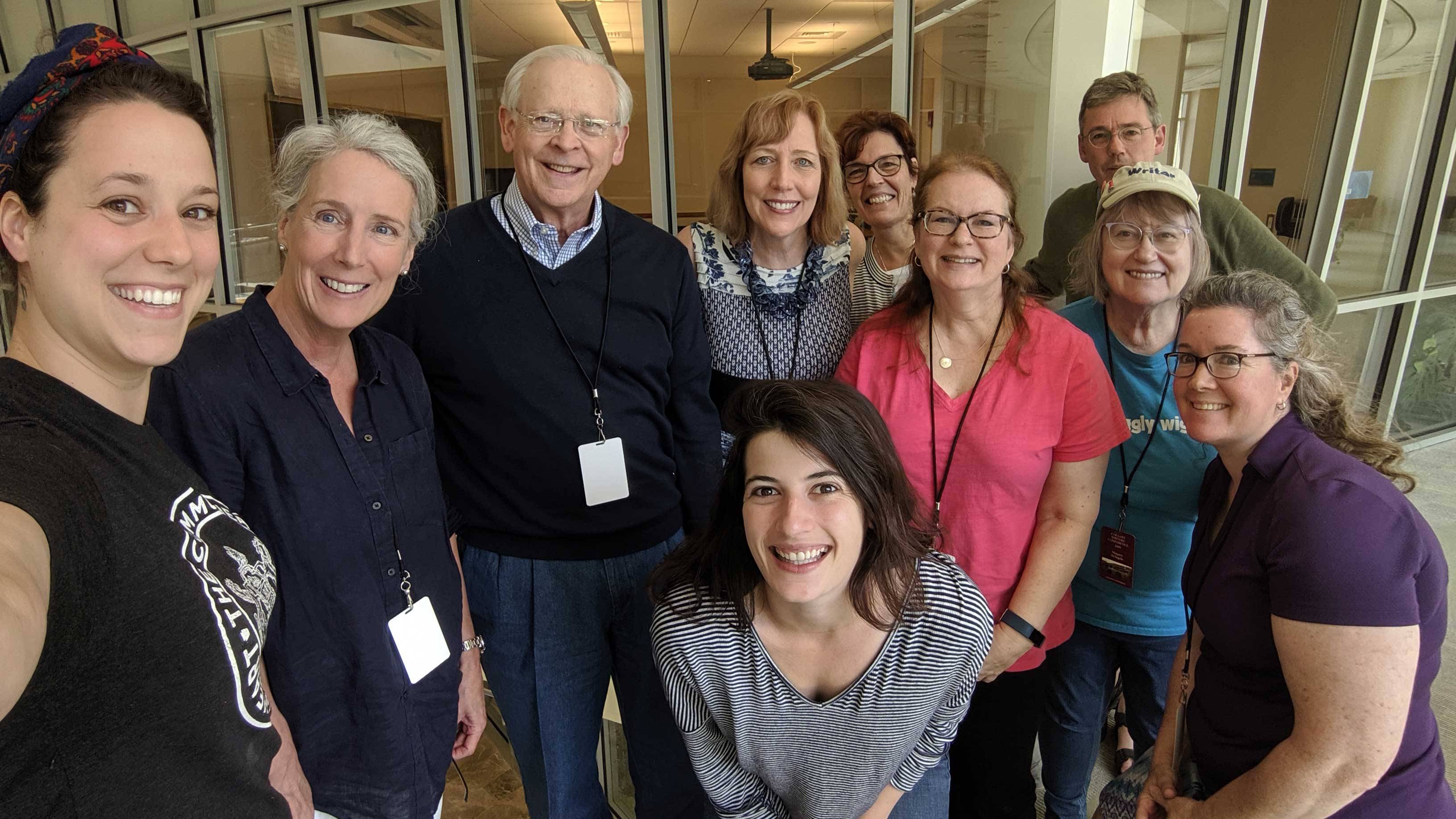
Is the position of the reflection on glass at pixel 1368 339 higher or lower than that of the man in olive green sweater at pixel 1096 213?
lower

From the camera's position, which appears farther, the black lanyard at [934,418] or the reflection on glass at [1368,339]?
the reflection on glass at [1368,339]

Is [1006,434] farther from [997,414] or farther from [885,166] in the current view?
[885,166]

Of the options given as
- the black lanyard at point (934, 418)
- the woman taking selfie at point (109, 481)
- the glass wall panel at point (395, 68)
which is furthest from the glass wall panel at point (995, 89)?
the woman taking selfie at point (109, 481)

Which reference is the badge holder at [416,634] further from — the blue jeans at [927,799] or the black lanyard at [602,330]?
the blue jeans at [927,799]

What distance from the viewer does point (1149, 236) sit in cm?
175

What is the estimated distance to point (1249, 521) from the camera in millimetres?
1318

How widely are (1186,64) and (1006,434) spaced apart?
2658mm

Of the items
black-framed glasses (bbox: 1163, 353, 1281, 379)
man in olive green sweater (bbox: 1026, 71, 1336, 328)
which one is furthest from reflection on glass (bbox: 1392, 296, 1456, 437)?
black-framed glasses (bbox: 1163, 353, 1281, 379)

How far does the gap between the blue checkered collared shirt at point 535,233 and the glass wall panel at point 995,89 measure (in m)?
2.11

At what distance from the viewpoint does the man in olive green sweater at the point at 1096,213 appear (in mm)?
2127

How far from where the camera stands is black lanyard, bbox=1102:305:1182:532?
1.78 metres

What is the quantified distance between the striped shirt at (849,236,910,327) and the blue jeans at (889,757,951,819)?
1091mm

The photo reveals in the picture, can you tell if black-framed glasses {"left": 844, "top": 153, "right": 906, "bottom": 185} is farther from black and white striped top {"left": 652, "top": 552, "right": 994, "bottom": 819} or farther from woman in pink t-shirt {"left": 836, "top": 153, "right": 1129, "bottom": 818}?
black and white striped top {"left": 652, "top": 552, "right": 994, "bottom": 819}

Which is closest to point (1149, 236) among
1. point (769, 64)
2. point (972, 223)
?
point (972, 223)
